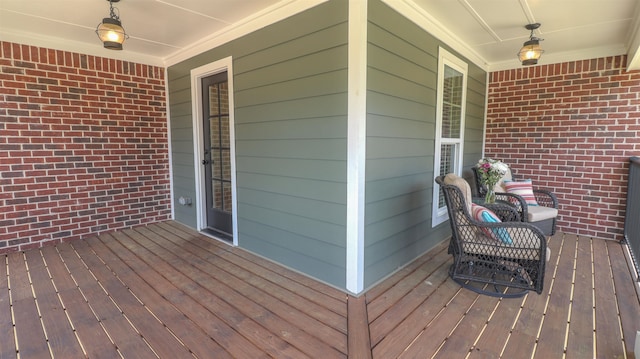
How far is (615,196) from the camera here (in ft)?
12.2

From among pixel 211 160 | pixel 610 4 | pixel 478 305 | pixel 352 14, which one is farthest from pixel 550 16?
pixel 211 160

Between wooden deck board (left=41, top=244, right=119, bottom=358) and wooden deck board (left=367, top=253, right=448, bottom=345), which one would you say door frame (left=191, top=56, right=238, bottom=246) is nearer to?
wooden deck board (left=41, top=244, right=119, bottom=358)

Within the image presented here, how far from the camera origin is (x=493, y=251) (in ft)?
7.72

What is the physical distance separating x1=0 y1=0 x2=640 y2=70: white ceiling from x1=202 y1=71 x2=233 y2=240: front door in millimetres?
A: 535

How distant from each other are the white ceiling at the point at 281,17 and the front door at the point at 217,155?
535 mm

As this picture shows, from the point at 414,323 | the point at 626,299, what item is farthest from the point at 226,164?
the point at 626,299

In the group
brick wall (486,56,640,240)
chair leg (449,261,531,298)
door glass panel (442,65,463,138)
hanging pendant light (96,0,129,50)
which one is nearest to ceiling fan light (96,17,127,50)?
hanging pendant light (96,0,129,50)

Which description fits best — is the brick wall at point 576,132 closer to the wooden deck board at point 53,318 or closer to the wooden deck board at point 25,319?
the wooden deck board at point 53,318

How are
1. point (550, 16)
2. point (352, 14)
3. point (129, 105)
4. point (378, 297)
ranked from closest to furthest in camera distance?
point (352, 14) < point (378, 297) < point (550, 16) < point (129, 105)

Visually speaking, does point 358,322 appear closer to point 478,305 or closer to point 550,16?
point 478,305

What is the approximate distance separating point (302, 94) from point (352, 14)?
0.71m

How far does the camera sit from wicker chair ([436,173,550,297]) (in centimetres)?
222

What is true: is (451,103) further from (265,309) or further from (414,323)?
(265,309)

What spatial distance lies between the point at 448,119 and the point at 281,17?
86.6 inches
